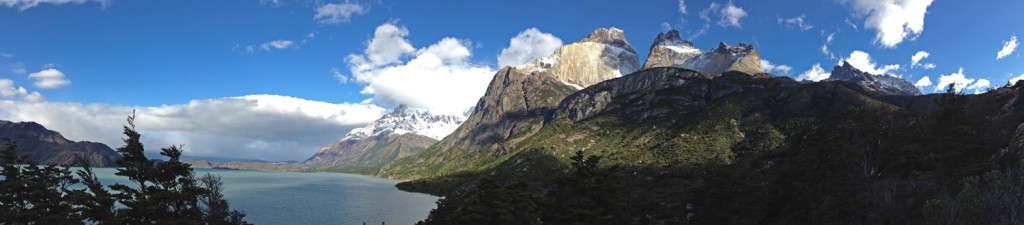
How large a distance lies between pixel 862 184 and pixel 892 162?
26.5 metres

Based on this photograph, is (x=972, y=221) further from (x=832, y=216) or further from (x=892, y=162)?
(x=892, y=162)

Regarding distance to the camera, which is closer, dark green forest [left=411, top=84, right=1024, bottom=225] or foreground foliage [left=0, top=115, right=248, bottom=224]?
foreground foliage [left=0, top=115, right=248, bottom=224]

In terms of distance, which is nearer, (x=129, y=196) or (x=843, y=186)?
(x=129, y=196)

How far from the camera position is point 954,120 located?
71125 mm

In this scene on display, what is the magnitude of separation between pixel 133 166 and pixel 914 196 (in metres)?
73.4

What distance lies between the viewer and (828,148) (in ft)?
256

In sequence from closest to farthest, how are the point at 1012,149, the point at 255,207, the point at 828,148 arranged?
the point at 1012,149
the point at 828,148
the point at 255,207

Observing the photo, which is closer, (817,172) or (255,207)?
(817,172)

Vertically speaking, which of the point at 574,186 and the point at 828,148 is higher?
the point at 828,148

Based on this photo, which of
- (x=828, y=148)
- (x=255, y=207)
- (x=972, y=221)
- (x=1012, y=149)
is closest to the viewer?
(x=972, y=221)

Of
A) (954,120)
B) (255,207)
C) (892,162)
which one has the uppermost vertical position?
(954,120)

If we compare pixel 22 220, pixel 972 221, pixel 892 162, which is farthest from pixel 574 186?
pixel 22 220

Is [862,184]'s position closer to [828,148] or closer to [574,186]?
[828,148]

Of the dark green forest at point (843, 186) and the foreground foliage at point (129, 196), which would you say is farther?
the dark green forest at point (843, 186)
